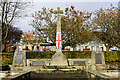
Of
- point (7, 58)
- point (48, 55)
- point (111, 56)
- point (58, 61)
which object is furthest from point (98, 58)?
point (7, 58)

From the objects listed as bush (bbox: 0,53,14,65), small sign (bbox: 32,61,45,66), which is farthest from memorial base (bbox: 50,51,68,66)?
bush (bbox: 0,53,14,65)

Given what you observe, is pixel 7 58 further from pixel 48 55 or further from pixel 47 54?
pixel 48 55

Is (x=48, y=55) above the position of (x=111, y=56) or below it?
above

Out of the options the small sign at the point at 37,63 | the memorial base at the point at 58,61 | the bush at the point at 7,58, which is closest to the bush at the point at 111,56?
the memorial base at the point at 58,61

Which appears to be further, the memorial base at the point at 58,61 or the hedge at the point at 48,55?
the hedge at the point at 48,55

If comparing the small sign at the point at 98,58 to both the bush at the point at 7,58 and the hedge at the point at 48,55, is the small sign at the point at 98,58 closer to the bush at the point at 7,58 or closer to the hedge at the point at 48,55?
the hedge at the point at 48,55

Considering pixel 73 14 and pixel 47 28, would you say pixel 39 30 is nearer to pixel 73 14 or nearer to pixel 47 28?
pixel 47 28

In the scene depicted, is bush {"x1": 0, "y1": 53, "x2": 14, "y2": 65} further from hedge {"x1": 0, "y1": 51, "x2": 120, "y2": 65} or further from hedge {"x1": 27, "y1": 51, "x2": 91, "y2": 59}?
hedge {"x1": 27, "y1": 51, "x2": 91, "y2": 59}

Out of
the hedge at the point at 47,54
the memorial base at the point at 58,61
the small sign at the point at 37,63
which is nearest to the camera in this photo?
the memorial base at the point at 58,61

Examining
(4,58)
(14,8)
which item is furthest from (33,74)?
(14,8)

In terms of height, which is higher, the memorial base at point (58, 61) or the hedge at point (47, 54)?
the hedge at point (47, 54)

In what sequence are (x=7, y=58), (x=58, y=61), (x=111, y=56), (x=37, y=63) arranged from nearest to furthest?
(x=58, y=61)
(x=37, y=63)
(x=7, y=58)
(x=111, y=56)

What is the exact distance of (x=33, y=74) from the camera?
860 cm

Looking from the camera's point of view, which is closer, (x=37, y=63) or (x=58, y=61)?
(x=58, y=61)
